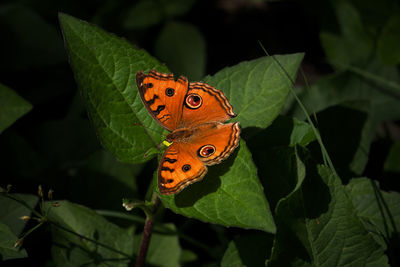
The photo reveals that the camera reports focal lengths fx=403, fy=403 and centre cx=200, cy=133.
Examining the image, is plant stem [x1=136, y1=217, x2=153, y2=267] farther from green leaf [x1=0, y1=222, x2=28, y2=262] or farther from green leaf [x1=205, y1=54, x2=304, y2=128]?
→ green leaf [x1=205, y1=54, x2=304, y2=128]

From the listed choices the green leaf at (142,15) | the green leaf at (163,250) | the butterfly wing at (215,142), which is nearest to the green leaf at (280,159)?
the butterfly wing at (215,142)

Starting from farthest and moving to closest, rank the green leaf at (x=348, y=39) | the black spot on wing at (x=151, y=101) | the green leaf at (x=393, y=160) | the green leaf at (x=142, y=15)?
the green leaf at (x=142, y=15) < the green leaf at (x=348, y=39) < the green leaf at (x=393, y=160) < the black spot on wing at (x=151, y=101)

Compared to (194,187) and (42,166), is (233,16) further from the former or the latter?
(194,187)

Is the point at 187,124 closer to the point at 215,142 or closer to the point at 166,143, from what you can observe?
the point at 166,143

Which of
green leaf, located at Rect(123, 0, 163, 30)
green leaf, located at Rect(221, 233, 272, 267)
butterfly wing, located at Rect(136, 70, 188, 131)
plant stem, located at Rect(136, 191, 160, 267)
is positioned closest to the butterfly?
butterfly wing, located at Rect(136, 70, 188, 131)

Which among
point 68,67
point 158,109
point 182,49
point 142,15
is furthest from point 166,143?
point 68,67

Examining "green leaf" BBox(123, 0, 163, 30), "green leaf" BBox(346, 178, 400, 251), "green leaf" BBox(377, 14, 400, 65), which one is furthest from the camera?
"green leaf" BBox(123, 0, 163, 30)

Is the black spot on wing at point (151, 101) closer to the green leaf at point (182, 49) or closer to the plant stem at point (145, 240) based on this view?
the plant stem at point (145, 240)
